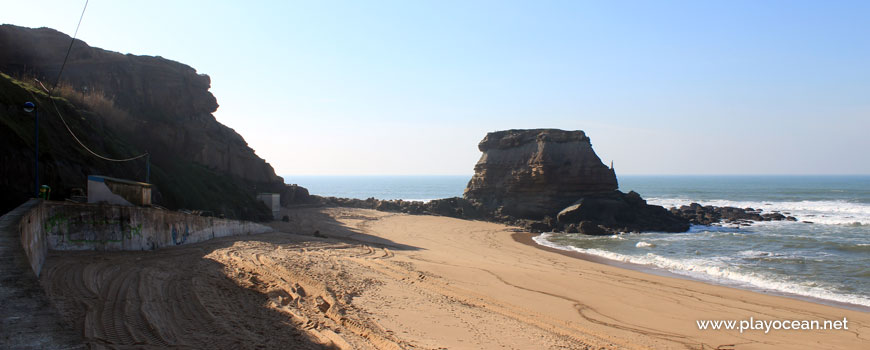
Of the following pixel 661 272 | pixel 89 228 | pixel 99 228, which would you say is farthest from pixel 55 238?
pixel 661 272

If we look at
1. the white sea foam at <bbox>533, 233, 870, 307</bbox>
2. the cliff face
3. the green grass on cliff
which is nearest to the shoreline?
the white sea foam at <bbox>533, 233, 870, 307</bbox>

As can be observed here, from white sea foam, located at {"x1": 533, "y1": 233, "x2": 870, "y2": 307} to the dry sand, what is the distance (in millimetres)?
1494

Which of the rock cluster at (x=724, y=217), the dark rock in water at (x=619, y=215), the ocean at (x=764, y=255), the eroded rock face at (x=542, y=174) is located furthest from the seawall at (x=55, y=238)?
the rock cluster at (x=724, y=217)

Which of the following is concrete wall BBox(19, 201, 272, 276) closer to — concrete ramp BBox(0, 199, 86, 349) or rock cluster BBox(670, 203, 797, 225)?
concrete ramp BBox(0, 199, 86, 349)

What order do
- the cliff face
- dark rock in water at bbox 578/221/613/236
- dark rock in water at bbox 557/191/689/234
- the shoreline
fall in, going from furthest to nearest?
dark rock in water at bbox 557/191/689/234, dark rock in water at bbox 578/221/613/236, the cliff face, the shoreline

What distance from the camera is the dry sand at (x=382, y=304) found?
6.19 metres

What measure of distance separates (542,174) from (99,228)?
29443 mm

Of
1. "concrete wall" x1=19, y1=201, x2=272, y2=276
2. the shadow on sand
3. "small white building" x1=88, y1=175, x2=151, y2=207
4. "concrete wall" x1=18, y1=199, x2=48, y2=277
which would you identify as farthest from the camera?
"small white building" x1=88, y1=175, x2=151, y2=207

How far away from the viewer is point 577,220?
31859 millimetres

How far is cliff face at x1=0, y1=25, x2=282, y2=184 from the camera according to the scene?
2408cm

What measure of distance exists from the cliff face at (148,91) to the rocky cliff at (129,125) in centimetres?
5

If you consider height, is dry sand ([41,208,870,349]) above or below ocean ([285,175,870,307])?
above

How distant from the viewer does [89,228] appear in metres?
10.3

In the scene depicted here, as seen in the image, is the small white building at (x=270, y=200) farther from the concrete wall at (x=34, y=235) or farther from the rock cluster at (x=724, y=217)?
the rock cluster at (x=724, y=217)
